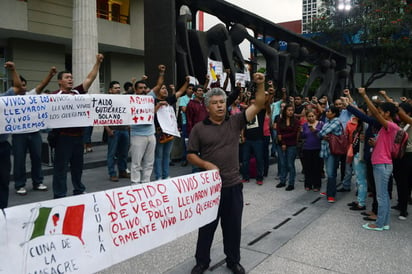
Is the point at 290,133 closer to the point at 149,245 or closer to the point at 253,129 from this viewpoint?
the point at 253,129

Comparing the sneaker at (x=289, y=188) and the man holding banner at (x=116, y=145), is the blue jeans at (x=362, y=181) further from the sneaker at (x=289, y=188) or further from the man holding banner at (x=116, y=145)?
the man holding banner at (x=116, y=145)

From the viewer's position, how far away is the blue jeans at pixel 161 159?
21.0 feet

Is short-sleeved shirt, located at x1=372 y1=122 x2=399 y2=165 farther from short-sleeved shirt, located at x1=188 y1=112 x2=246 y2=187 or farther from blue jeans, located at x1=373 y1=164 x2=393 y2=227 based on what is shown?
short-sleeved shirt, located at x1=188 y1=112 x2=246 y2=187

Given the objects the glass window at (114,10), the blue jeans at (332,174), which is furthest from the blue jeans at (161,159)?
the glass window at (114,10)

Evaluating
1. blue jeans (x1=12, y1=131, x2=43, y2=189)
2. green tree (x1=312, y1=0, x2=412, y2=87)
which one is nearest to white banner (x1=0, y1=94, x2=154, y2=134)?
blue jeans (x1=12, y1=131, x2=43, y2=189)

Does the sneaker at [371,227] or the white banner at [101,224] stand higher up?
the white banner at [101,224]

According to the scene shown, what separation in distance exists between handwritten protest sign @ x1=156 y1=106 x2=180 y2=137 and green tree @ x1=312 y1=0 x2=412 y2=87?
24274mm

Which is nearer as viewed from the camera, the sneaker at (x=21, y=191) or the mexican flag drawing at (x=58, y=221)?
the mexican flag drawing at (x=58, y=221)

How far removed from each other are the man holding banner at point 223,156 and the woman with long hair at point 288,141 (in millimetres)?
3723

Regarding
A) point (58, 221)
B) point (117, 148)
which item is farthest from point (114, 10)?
point (58, 221)

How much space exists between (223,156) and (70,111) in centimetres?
266

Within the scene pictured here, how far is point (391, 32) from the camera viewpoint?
25.7 meters

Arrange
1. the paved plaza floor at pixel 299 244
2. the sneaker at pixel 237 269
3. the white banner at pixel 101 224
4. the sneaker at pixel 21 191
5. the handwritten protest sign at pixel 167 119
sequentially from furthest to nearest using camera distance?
the handwritten protest sign at pixel 167 119 < the sneaker at pixel 21 191 < the paved plaza floor at pixel 299 244 < the sneaker at pixel 237 269 < the white banner at pixel 101 224

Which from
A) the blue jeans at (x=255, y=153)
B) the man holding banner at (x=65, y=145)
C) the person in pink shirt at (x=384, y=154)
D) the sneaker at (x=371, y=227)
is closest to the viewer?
the person in pink shirt at (x=384, y=154)
